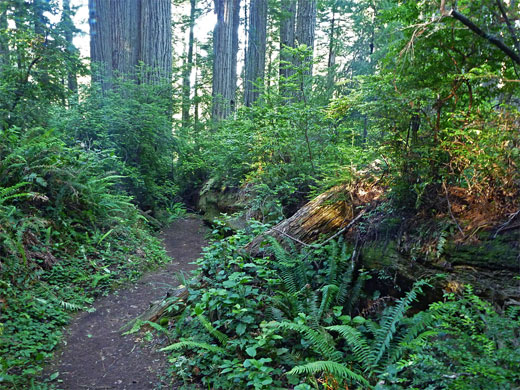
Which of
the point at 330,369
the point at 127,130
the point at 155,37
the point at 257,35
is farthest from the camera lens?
the point at 257,35

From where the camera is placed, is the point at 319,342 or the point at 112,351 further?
the point at 112,351

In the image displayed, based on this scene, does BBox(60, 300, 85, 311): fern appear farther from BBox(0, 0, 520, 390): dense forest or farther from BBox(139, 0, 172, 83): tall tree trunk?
BBox(139, 0, 172, 83): tall tree trunk

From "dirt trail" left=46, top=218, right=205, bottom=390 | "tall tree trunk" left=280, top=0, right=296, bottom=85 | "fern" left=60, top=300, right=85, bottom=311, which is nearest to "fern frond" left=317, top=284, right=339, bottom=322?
"dirt trail" left=46, top=218, right=205, bottom=390

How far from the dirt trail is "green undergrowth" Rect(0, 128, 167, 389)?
7.4 inches

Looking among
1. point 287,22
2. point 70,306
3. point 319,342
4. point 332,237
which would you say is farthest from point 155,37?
point 319,342

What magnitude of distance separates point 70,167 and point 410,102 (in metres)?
5.80

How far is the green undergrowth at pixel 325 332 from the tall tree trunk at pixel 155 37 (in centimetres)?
897

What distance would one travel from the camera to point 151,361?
3750 mm

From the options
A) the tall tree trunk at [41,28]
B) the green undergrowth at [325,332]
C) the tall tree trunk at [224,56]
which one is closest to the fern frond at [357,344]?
the green undergrowth at [325,332]

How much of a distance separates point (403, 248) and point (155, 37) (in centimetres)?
1103

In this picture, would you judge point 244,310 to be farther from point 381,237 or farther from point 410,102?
point 410,102

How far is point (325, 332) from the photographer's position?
3.27m

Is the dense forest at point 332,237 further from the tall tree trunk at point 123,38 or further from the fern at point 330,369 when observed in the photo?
the tall tree trunk at point 123,38

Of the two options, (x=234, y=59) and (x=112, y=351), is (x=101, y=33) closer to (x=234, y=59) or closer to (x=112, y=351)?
(x=234, y=59)
